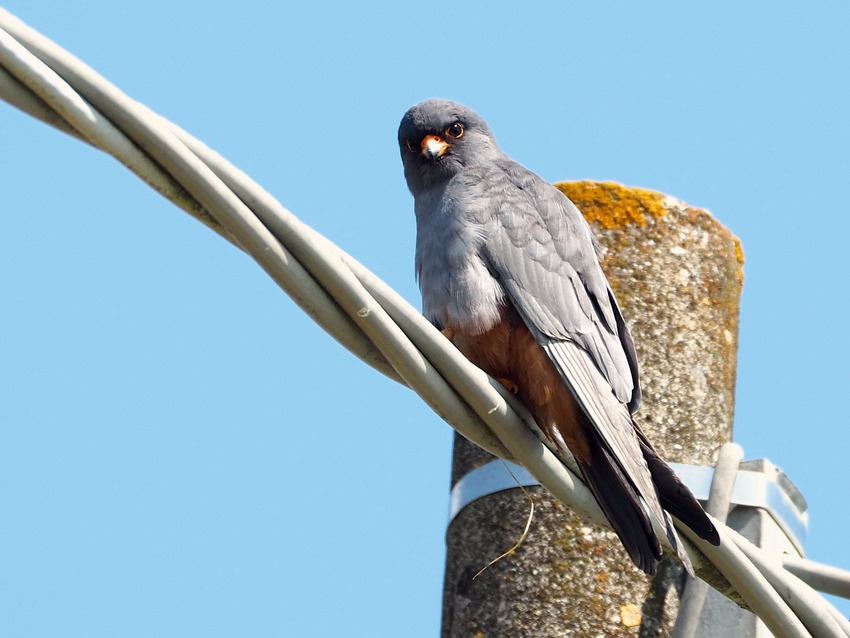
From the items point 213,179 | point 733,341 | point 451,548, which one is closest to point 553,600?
point 451,548

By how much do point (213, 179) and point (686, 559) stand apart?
56.0 inches

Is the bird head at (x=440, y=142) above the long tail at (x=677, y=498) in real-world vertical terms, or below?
above

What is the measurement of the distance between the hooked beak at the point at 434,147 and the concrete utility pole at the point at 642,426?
63 cm

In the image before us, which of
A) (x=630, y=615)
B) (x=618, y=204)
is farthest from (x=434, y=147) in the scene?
(x=630, y=615)

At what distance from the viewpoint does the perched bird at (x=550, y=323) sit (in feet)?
11.7

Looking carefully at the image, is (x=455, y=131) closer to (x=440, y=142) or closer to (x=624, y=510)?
(x=440, y=142)

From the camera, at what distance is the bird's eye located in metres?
5.29

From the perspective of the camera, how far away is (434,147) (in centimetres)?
516

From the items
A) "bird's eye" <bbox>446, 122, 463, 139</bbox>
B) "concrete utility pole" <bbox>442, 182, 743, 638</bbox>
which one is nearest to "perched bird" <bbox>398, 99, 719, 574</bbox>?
"concrete utility pole" <bbox>442, 182, 743, 638</bbox>

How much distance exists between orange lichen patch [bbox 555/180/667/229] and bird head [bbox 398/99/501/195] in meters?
0.60

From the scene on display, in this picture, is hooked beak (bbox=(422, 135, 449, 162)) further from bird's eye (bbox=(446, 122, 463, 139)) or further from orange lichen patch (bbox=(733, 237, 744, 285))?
orange lichen patch (bbox=(733, 237, 744, 285))

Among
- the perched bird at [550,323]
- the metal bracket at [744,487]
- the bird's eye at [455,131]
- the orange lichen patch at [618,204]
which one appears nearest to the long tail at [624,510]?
the perched bird at [550,323]

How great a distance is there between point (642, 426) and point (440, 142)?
1.50 meters

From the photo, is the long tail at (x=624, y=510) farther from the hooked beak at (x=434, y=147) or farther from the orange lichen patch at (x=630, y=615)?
the hooked beak at (x=434, y=147)
